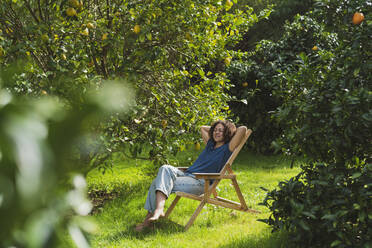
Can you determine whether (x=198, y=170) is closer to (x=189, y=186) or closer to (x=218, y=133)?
(x=189, y=186)

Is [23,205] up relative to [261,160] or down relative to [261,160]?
up

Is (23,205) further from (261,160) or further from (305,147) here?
(261,160)

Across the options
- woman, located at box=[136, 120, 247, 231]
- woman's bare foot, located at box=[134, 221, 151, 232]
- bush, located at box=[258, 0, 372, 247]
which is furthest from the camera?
woman, located at box=[136, 120, 247, 231]

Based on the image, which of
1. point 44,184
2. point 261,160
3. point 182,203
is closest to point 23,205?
point 44,184

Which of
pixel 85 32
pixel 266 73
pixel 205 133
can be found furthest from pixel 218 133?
pixel 266 73

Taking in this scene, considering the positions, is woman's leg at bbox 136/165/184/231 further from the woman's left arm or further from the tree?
the woman's left arm

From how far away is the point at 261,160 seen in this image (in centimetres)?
908

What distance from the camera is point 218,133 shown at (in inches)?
207

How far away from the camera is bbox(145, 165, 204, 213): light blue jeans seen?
4566 millimetres

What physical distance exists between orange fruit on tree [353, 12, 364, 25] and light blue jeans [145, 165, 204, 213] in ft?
9.23

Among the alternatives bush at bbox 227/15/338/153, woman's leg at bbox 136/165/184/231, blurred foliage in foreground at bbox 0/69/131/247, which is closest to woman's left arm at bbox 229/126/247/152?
woman's leg at bbox 136/165/184/231

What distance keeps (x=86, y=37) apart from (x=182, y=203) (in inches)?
106

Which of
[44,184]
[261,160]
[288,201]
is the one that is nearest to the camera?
[44,184]

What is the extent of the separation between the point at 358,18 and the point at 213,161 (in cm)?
277
